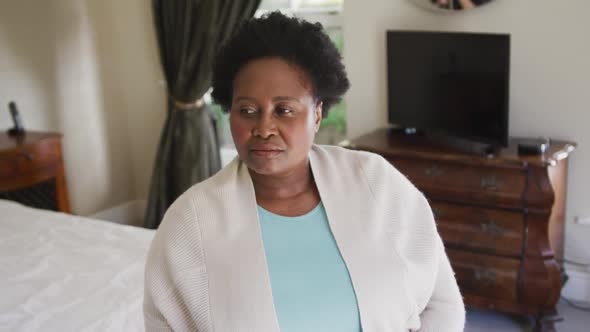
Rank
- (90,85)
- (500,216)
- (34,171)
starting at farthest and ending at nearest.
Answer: (90,85), (34,171), (500,216)

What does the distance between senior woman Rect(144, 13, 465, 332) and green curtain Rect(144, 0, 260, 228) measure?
2.54 metres

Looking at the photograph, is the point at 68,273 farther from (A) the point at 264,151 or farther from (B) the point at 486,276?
(B) the point at 486,276

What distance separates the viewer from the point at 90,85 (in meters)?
4.26

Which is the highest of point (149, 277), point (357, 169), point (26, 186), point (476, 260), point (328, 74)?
point (328, 74)

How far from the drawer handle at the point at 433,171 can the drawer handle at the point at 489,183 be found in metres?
0.18

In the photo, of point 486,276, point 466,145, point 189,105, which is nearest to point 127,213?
point 189,105

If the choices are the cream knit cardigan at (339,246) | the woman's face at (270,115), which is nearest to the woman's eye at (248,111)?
the woman's face at (270,115)

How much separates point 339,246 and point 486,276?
1.78 m

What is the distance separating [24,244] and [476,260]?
180 centimetres

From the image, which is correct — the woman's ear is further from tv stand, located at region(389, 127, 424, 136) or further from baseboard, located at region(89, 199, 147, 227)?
baseboard, located at region(89, 199, 147, 227)

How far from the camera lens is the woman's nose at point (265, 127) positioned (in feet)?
4.02

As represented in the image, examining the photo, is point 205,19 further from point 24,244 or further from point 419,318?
point 419,318

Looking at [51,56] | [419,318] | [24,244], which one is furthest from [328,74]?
[51,56]

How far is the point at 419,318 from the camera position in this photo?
1.33 m
